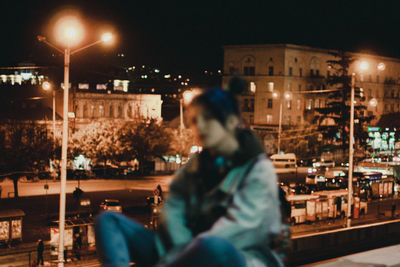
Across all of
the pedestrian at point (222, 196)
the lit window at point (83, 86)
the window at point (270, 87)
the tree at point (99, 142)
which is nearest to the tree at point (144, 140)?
the tree at point (99, 142)

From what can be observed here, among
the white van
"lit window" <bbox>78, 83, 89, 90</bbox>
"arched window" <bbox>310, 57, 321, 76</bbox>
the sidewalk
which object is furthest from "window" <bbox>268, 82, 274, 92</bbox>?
the sidewalk

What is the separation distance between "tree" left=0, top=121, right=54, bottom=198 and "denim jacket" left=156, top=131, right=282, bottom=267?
3965 centimetres

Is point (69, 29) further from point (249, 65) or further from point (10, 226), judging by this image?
point (249, 65)

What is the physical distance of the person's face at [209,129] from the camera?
2.54 meters

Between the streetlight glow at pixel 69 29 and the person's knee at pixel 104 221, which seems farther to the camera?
the streetlight glow at pixel 69 29

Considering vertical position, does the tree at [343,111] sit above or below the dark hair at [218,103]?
above

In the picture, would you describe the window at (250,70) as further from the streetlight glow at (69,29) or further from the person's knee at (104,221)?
the person's knee at (104,221)

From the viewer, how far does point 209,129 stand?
100 inches

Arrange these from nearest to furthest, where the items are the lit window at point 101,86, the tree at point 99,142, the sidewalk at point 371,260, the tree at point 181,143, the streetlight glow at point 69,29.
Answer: the sidewalk at point 371,260 → the streetlight glow at point 69,29 → the tree at point 99,142 → the tree at point 181,143 → the lit window at point 101,86

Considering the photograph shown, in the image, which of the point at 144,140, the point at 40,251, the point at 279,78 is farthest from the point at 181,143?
the point at 40,251

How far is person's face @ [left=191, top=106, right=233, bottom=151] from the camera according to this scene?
2.54 metres

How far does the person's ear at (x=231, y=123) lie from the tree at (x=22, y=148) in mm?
39842

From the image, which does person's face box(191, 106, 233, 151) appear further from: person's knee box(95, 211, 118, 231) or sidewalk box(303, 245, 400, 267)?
sidewalk box(303, 245, 400, 267)

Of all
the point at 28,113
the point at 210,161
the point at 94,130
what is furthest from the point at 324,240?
the point at 28,113
